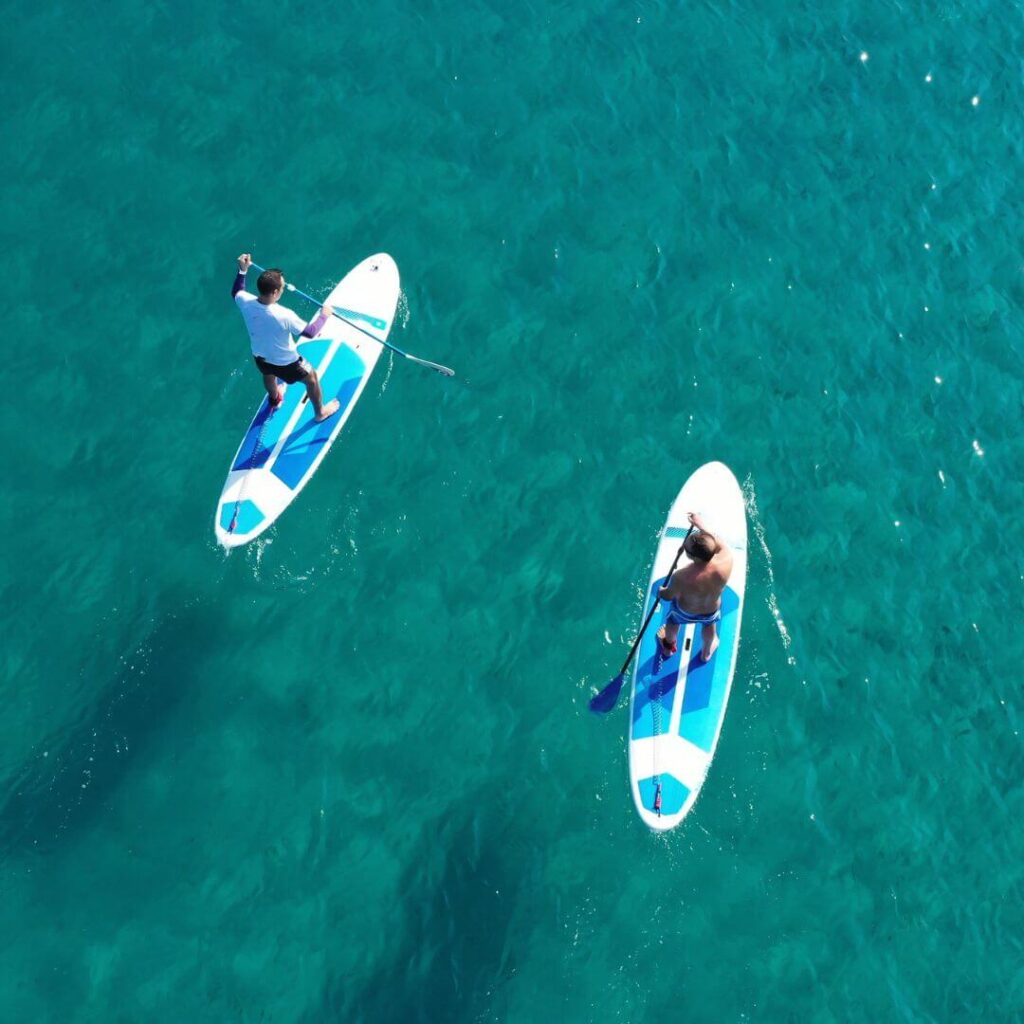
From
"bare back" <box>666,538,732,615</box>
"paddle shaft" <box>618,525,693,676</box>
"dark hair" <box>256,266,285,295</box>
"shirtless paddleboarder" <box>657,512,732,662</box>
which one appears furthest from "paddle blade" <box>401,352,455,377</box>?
"bare back" <box>666,538,732,615</box>

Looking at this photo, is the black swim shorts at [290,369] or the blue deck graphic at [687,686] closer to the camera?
the blue deck graphic at [687,686]

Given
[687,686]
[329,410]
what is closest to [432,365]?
[329,410]

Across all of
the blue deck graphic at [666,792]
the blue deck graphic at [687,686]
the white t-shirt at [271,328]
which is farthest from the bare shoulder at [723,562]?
the white t-shirt at [271,328]

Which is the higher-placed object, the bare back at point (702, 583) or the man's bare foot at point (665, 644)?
the bare back at point (702, 583)

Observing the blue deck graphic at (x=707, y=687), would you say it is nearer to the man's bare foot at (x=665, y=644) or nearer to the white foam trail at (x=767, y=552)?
the man's bare foot at (x=665, y=644)

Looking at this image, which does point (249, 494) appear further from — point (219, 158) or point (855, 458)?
point (855, 458)

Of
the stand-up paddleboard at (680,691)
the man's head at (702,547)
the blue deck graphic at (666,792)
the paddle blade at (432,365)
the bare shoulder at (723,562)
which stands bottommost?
the blue deck graphic at (666,792)

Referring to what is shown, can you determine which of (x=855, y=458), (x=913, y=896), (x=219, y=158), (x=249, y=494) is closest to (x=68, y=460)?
(x=249, y=494)
